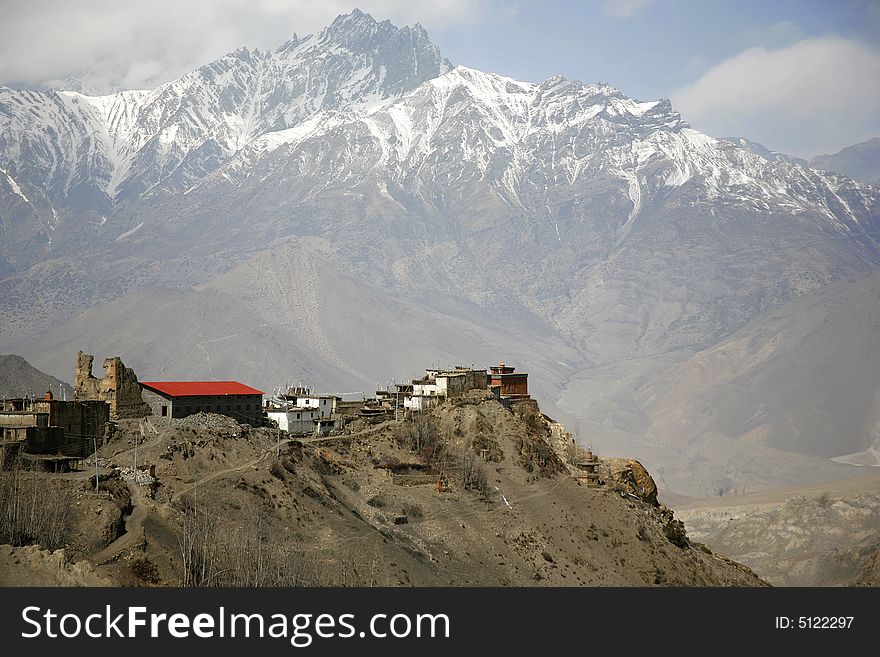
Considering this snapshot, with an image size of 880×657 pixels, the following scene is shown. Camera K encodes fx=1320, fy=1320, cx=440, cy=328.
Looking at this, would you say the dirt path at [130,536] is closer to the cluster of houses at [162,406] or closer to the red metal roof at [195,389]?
the cluster of houses at [162,406]

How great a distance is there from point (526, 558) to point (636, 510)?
15.7 m

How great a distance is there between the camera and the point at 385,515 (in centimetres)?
8256

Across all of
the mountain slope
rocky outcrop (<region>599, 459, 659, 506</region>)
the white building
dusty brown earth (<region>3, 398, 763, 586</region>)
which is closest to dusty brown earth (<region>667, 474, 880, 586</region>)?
rocky outcrop (<region>599, 459, 659, 506</region>)

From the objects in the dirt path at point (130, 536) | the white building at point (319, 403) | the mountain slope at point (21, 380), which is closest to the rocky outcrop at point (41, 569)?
the dirt path at point (130, 536)

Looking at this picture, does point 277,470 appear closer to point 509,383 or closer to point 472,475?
point 472,475

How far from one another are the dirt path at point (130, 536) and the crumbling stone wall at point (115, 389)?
68.7 feet

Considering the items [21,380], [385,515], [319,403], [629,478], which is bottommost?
[385,515]

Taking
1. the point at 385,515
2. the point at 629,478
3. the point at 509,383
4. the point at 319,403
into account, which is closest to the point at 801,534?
the point at 509,383

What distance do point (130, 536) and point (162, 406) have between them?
29.2m

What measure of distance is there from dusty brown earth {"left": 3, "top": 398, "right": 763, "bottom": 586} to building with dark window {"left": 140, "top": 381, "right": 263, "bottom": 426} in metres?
2.59

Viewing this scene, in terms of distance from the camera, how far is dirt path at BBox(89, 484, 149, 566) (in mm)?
58881

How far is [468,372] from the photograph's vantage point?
Result: 108m
